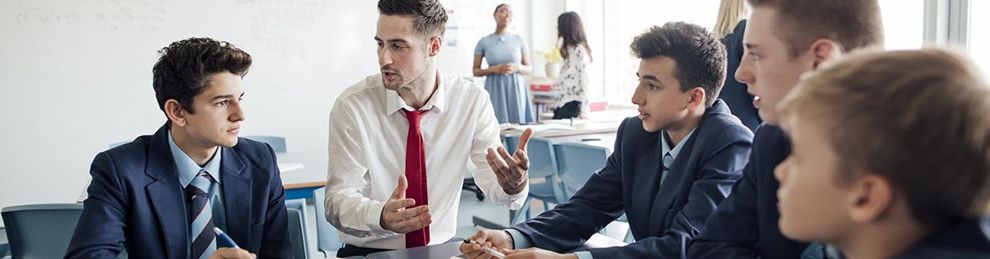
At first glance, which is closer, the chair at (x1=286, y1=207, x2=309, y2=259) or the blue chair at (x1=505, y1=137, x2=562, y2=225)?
the chair at (x1=286, y1=207, x2=309, y2=259)

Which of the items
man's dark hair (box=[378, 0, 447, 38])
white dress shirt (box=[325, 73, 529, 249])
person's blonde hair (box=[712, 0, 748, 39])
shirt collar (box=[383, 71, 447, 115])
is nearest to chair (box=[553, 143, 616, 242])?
person's blonde hair (box=[712, 0, 748, 39])

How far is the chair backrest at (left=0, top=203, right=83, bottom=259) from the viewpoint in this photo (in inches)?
81.5

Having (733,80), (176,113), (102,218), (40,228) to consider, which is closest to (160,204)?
(102,218)

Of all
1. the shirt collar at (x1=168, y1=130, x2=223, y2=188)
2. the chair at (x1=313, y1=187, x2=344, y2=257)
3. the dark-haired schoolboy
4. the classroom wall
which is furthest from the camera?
the classroom wall

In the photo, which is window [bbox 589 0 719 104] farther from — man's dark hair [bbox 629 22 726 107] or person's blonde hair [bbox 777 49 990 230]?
person's blonde hair [bbox 777 49 990 230]

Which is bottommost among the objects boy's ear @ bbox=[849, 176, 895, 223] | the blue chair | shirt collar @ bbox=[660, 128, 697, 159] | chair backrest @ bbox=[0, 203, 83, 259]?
the blue chair

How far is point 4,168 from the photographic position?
4875mm

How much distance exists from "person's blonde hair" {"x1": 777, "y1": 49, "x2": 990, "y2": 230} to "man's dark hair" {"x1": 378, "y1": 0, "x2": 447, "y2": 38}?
1.49 metres

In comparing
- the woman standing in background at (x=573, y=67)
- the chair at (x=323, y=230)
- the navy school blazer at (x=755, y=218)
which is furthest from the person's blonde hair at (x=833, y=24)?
the woman standing in background at (x=573, y=67)

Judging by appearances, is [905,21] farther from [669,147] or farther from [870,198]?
[870,198]

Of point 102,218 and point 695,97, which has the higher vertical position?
point 695,97

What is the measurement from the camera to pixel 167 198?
1682 millimetres

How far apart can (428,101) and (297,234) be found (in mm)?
518

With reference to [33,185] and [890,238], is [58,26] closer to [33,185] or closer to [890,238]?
[33,185]
